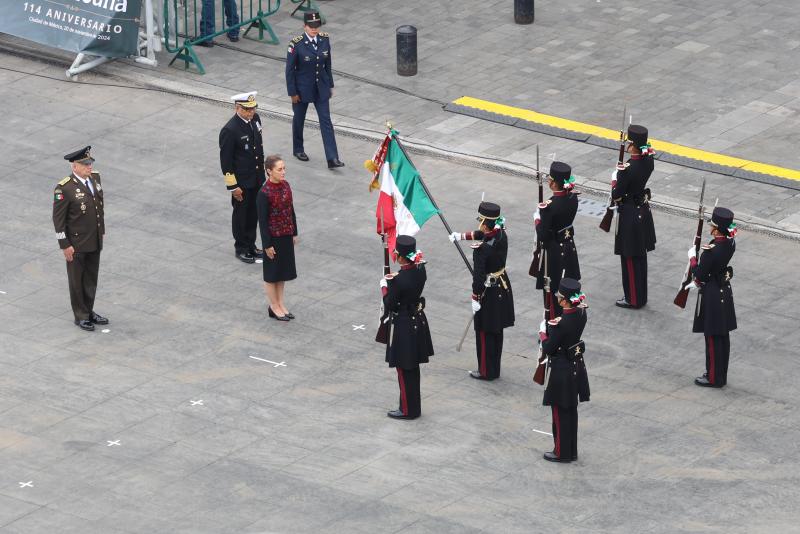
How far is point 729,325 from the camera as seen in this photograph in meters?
17.6

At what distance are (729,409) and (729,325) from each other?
0.79 meters

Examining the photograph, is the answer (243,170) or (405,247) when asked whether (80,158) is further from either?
(405,247)

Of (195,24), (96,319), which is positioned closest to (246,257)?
(96,319)

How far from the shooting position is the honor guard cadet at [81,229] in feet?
60.8

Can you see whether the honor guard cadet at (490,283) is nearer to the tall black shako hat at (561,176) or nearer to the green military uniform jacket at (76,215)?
the tall black shako hat at (561,176)

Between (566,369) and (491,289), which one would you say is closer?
(566,369)

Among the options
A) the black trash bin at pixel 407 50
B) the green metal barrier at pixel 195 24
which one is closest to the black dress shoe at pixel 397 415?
the black trash bin at pixel 407 50

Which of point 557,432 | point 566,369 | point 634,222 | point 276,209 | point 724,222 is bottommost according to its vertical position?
point 557,432

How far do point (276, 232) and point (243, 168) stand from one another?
1609 millimetres

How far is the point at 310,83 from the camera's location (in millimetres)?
22891

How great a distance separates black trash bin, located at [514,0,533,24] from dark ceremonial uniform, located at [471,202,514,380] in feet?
33.3

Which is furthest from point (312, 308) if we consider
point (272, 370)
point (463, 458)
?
point (463, 458)

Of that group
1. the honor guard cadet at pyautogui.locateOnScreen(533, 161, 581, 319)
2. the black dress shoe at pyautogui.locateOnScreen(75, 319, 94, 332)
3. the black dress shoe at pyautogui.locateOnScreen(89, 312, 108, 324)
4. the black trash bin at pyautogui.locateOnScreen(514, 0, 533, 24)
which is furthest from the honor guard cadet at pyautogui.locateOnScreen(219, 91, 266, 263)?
the black trash bin at pyautogui.locateOnScreen(514, 0, 533, 24)

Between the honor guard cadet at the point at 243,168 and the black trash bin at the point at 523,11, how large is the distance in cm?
777
